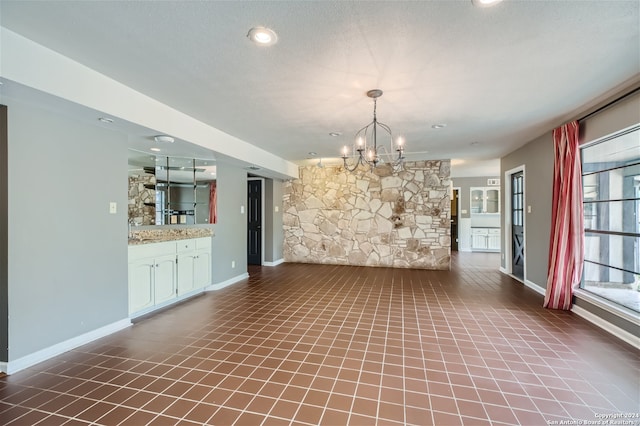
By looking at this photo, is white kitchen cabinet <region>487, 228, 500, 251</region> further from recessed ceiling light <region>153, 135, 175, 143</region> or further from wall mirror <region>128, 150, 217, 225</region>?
recessed ceiling light <region>153, 135, 175, 143</region>

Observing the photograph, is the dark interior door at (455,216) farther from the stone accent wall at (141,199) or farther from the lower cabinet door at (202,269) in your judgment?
the stone accent wall at (141,199)

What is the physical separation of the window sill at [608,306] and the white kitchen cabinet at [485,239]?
6.32 metres

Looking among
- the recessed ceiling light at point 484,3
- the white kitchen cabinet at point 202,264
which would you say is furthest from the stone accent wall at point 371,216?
the recessed ceiling light at point 484,3

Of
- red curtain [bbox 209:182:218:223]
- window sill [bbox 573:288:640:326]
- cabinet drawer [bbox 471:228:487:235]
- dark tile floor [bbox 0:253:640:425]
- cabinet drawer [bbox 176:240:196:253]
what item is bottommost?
dark tile floor [bbox 0:253:640:425]

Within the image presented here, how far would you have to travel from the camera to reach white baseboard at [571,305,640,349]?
8.97 ft

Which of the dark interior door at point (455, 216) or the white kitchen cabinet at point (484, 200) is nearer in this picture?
the white kitchen cabinet at point (484, 200)

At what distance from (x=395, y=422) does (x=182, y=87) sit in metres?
3.25

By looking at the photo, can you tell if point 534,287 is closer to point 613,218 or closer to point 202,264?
point 613,218

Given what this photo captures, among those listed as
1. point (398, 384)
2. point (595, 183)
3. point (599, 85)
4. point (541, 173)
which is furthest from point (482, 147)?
point (398, 384)

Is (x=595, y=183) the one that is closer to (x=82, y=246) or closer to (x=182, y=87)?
(x=182, y=87)

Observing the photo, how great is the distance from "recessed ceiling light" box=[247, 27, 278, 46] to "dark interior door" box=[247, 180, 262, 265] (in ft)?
18.0

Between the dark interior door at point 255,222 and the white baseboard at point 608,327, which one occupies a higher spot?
the dark interior door at point 255,222

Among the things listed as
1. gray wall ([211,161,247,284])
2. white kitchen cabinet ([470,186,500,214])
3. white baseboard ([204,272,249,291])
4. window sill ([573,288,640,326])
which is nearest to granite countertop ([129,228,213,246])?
gray wall ([211,161,247,284])

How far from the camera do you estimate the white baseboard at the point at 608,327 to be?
108 inches
